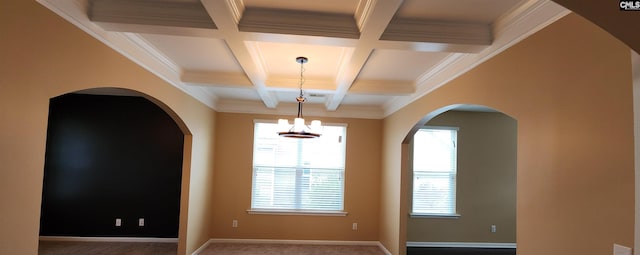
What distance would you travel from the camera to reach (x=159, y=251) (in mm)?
5855

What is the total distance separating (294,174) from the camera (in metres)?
6.87

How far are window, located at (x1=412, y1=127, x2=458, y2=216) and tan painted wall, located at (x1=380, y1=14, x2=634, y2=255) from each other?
156 inches

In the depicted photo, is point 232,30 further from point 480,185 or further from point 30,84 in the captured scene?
point 480,185

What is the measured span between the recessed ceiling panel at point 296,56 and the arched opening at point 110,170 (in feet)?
10.5

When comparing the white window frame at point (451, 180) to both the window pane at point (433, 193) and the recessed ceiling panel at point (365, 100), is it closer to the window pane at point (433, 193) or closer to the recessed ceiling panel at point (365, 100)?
A: the window pane at point (433, 193)

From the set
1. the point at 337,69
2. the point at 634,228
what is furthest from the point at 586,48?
the point at 337,69

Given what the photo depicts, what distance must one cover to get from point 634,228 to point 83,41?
3.30 meters

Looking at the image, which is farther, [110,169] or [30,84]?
[110,169]

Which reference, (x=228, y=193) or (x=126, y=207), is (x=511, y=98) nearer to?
(x=228, y=193)

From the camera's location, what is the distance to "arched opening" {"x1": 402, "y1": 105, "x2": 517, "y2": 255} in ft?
21.8

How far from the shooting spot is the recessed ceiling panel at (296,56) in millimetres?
3346

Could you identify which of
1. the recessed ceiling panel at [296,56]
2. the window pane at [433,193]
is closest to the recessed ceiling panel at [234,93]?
the recessed ceiling panel at [296,56]

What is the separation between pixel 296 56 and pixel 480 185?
4702 millimetres

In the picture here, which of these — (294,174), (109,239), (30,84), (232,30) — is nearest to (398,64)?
(232,30)
